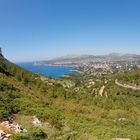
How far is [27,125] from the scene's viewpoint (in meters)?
19.2

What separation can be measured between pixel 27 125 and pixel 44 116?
2.49 metres

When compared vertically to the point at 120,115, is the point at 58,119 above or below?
above

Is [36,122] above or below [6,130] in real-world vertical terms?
below

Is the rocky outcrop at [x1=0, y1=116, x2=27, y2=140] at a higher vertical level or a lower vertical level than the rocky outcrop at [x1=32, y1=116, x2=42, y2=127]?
higher

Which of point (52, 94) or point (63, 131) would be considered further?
point (52, 94)

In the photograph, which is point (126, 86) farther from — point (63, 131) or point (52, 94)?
point (63, 131)

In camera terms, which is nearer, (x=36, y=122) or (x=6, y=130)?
(x=6, y=130)

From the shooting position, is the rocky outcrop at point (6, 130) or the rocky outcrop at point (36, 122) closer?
the rocky outcrop at point (6, 130)

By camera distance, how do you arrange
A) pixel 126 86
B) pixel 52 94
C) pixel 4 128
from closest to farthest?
pixel 4 128 → pixel 52 94 → pixel 126 86

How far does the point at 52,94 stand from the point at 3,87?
55.4 feet

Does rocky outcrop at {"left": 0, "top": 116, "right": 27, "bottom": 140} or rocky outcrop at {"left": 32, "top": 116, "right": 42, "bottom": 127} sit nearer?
Result: rocky outcrop at {"left": 0, "top": 116, "right": 27, "bottom": 140}

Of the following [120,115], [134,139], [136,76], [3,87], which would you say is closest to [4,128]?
[134,139]

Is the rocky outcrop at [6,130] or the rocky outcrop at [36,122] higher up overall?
the rocky outcrop at [6,130]

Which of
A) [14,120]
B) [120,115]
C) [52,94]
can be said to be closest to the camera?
[14,120]
